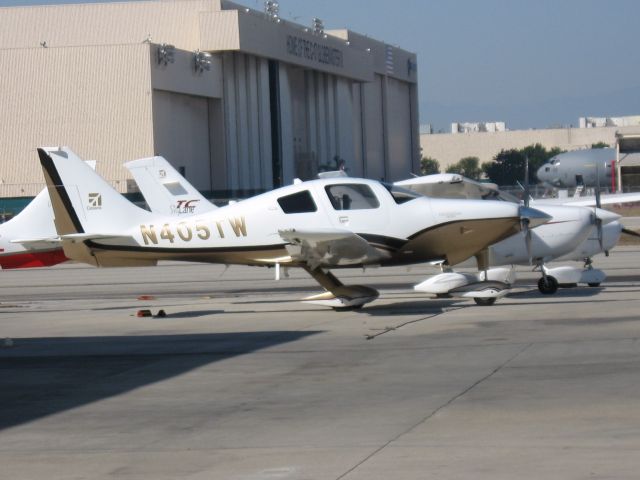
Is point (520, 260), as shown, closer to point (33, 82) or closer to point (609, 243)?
point (609, 243)

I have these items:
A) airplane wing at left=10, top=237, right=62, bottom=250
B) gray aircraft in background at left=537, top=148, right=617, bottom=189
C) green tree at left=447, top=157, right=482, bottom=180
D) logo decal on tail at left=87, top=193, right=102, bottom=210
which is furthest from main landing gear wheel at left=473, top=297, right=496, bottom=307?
green tree at left=447, top=157, right=482, bottom=180

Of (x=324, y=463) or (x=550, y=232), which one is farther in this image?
(x=550, y=232)

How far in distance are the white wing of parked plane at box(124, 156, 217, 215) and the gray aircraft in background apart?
7145 cm

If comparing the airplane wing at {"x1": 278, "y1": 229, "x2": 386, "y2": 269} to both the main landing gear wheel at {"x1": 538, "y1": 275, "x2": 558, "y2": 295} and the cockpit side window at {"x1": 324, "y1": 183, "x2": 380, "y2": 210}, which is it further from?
the main landing gear wheel at {"x1": 538, "y1": 275, "x2": 558, "y2": 295}

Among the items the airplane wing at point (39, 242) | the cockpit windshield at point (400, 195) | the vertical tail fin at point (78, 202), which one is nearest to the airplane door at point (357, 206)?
the cockpit windshield at point (400, 195)

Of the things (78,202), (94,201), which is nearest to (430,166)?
(94,201)

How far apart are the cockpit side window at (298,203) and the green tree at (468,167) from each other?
138 m

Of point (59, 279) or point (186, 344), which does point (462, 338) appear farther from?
point (59, 279)

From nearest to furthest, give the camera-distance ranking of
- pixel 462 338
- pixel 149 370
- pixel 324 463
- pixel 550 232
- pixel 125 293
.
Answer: pixel 324 463, pixel 149 370, pixel 462 338, pixel 550 232, pixel 125 293

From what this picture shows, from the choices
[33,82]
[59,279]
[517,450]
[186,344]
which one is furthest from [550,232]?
[33,82]

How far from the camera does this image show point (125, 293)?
25.1 m

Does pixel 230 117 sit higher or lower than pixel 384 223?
higher

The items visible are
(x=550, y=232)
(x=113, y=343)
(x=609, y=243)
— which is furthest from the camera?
(x=609, y=243)

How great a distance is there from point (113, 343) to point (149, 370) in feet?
9.64
